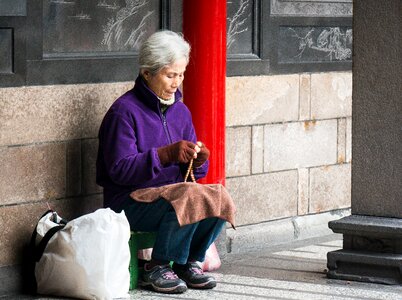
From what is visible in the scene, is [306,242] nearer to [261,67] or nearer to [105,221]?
[261,67]

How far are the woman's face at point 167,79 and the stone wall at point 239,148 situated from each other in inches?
17.4

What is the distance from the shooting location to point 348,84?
9867mm

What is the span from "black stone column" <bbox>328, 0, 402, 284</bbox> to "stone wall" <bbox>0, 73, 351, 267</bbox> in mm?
1263

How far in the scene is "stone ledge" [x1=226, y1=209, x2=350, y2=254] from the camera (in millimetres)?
8656

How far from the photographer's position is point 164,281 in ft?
23.5

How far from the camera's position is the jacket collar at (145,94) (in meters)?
7.25

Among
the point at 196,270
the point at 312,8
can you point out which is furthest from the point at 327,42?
the point at 196,270

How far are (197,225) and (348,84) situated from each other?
9.90ft

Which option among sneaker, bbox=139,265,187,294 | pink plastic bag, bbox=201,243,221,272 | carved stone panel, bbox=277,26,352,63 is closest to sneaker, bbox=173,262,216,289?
sneaker, bbox=139,265,187,294

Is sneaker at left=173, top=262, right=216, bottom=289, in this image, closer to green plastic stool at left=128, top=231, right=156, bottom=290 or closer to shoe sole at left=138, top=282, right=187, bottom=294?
shoe sole at left=138, top=282, right=187, bottom=294

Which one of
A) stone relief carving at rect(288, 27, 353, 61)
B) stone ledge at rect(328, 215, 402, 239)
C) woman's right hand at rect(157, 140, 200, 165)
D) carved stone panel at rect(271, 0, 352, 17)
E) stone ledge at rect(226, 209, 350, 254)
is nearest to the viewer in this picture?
woman's right hand at rect(157, 140, 200, 165)

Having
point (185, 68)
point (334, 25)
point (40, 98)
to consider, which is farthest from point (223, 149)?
point (334, 25)

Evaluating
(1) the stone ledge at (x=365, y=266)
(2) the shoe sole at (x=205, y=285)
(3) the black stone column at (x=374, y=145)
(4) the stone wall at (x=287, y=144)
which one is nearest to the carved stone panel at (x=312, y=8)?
(4) the stone wall at (x=287, y=144)

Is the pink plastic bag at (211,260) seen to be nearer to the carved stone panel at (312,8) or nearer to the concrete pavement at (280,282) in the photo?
the concrete pavement at (280,282)
